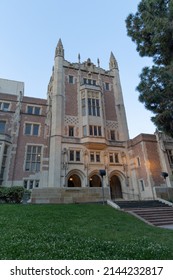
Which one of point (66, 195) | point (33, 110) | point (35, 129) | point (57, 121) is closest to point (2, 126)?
point (35, 129)

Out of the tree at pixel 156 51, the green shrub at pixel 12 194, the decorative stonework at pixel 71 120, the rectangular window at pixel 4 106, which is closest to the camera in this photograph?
the tree at pixel 156 51

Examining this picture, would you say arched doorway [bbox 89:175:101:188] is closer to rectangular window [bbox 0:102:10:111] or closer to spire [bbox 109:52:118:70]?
rectangular window [bbox 0:102:10:111]

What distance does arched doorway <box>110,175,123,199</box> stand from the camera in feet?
80.5

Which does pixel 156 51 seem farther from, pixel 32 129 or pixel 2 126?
pixel 2 126

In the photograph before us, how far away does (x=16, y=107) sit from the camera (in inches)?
955

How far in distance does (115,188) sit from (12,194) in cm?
1498

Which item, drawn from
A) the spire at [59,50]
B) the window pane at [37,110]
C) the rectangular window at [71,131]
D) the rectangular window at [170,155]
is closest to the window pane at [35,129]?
the window pane at [37,110]

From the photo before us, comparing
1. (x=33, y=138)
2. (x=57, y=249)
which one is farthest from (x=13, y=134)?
(x=57, y=249)

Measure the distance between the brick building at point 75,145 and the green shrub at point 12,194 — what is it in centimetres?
436

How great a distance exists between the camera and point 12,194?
48.9 ft

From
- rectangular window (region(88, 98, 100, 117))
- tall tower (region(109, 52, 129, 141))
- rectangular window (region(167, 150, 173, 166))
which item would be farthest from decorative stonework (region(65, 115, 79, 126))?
rectangular window (region(167, 150, 173, 166))

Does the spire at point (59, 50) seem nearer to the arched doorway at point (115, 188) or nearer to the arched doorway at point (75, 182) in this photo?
the arched doorway at point (75, 182)

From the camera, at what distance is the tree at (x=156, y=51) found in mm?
9781

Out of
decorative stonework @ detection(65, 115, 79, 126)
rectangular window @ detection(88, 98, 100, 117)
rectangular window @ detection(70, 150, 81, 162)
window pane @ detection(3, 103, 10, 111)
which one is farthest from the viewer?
rectangular window @ detection(88, 98, 100, 117)
